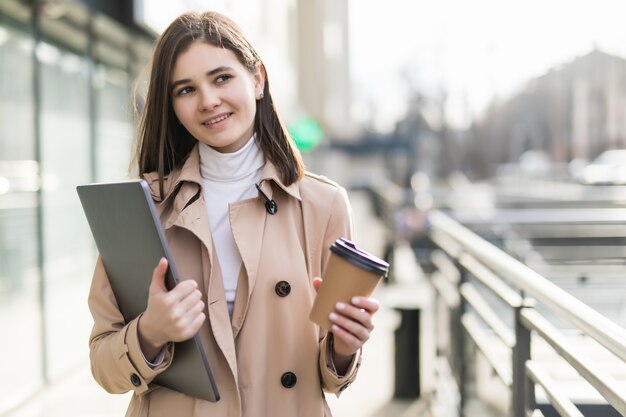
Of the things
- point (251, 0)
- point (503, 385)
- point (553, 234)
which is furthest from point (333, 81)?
point (503, 385)

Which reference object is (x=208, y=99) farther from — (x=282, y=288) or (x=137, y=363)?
(x=137, y=363)

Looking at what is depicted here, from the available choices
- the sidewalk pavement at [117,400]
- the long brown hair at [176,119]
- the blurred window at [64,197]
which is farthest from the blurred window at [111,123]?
the long brown hair at [176,119]

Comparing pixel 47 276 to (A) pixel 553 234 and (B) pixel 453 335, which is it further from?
(A) pixel 553 234

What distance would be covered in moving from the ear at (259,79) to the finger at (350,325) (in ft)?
2.18

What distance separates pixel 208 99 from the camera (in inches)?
68.8

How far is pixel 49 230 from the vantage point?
6246mm

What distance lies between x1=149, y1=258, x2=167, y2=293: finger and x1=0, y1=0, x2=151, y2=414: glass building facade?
11.0ft

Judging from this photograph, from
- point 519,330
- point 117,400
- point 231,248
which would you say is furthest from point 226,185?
point 117,400

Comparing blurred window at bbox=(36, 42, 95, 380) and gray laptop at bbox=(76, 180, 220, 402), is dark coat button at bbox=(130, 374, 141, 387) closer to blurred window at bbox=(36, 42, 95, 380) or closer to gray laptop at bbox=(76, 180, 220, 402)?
gray laptop at bbox=(76, 180, 220, 402)

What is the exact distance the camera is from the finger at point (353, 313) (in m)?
1.59

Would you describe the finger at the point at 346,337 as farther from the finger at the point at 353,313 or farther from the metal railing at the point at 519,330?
the metal railing at the point at 519,330

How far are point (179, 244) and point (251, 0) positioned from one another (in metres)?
14.0

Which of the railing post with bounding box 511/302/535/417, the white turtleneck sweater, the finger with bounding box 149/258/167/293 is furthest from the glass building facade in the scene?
the finger with bounding box 149/258/167/293

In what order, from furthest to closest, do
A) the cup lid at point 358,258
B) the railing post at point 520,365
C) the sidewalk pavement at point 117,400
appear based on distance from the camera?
the sidewalk pavement at point 117,400 → the railing post at point 520,365 → the cup lid at point 358,258
